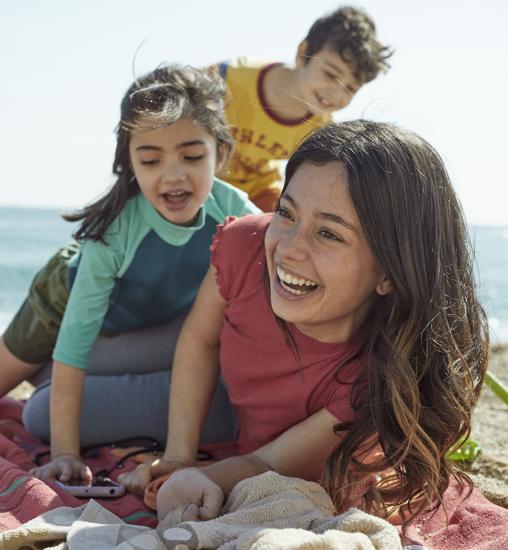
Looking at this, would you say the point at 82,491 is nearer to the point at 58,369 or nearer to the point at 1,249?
the point at 58,369

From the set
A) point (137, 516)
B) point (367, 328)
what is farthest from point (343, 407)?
point (137, 516)

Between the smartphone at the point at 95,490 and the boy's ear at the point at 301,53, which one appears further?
the boy's ear at the point at 301,53

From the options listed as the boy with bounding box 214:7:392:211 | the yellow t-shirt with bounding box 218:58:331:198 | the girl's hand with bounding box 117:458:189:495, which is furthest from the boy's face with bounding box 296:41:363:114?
the girl's hand with bounding box 117:458:189:495

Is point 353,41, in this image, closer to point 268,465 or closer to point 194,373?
point 194,373

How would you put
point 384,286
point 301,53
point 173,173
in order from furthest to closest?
point 301,53 → point 173,173 → point 384,286

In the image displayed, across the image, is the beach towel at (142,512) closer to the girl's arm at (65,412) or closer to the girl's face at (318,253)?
the girl's arm at (65,412)

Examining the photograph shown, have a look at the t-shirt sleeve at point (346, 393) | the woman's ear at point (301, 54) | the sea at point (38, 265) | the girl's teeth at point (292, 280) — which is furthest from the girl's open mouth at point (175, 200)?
the woman's ear at point (301, 54)

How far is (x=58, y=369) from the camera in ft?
9.92

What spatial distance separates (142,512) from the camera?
2.54 meters

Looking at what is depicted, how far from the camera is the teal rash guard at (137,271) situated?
3.08 metres

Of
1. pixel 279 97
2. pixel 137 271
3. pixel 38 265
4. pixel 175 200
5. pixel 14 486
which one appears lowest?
pixel 38 265

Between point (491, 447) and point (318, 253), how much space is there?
1917mm

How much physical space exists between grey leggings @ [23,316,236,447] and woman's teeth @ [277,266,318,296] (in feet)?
3.40

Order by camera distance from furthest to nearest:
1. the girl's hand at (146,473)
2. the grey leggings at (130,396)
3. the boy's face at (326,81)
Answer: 1. the boy's face at (326,81)
2. the grey leggings at (130,396)
3. the girl's hand at (146,473)
